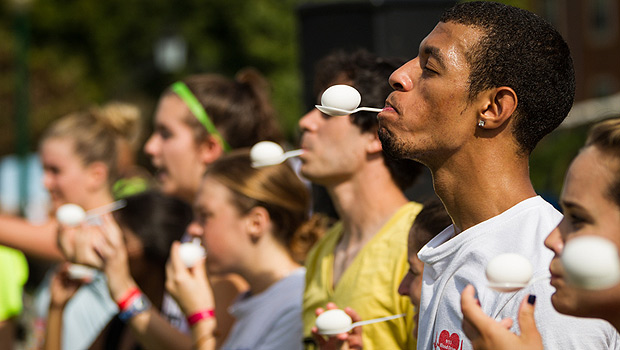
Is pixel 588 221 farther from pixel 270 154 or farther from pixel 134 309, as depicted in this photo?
pixel 134 309

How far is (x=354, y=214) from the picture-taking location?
326 centimetres

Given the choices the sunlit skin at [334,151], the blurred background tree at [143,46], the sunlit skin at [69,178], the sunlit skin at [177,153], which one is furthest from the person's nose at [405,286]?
the blurred background tree at [143,46]

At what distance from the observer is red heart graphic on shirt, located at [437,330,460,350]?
210 cm

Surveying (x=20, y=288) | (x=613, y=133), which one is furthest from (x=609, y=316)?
(x=20, y=288)

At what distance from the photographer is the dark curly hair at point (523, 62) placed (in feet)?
7.27

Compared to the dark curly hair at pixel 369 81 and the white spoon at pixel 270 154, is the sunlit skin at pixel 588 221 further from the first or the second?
the white spoon at pixel 270 154

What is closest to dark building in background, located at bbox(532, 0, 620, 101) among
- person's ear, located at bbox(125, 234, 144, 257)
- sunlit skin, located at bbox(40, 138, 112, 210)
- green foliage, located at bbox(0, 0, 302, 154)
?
green foliage, located at bbox(0, 0, 302, 154)

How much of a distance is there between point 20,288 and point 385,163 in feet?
8.18

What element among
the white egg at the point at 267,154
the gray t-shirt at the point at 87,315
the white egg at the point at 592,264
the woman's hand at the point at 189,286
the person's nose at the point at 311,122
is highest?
the white egg at the point at 592,264

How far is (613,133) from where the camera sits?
6.15ft

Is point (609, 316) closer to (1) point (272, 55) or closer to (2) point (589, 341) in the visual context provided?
(2) point (589, 341)

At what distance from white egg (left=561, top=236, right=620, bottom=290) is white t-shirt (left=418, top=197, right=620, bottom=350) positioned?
2.01ft

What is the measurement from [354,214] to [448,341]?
1175 mm

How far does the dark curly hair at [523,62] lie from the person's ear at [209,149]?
251cm
